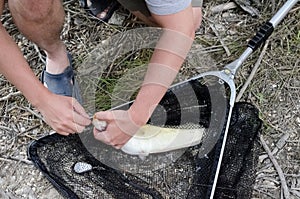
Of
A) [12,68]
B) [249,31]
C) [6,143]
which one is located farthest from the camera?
[249,31]

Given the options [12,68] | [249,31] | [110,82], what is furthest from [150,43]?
[12,68]

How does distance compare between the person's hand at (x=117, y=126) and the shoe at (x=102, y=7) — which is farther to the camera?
the shoe at (x=102, y=7)

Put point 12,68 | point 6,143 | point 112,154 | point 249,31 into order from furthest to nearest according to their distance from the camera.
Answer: point 249,31 → point 6,143 → point 112,154 → point 12,68

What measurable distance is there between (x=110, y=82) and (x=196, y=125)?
1.14 ft

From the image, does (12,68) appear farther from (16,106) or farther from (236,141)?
(236,141)

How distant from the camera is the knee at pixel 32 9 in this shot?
59.9 inches

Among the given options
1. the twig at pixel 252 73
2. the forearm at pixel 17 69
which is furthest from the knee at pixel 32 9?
the twig at pixel 252 73

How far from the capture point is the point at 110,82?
6.09 feet

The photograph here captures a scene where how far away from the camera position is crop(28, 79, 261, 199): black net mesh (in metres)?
1.58

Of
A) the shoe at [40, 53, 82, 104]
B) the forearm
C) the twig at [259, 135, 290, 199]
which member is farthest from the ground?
the forearm

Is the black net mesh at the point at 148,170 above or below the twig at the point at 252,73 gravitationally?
below

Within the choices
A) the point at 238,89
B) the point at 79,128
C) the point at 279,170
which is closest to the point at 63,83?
the point at 79,128

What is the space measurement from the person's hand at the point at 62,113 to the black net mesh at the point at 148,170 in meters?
0.16

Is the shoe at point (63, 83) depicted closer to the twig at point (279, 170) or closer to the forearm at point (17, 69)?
the forearm at point (17, 69)
